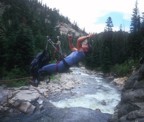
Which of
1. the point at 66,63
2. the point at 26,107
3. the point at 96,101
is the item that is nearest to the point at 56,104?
the point at 26,107

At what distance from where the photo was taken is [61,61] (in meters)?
11.3

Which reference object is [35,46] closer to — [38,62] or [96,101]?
[96,101]

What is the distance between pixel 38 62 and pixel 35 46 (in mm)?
27701

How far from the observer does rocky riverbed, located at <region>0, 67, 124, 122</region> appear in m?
23.7

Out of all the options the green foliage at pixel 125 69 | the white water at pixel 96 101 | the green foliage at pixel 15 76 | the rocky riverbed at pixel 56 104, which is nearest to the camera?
the rocky riverbed at pixel 56 104

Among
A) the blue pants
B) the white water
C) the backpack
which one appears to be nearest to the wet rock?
the white water

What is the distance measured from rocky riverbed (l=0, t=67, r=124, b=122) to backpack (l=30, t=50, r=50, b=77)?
482 inches

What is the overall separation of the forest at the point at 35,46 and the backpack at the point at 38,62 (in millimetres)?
4509

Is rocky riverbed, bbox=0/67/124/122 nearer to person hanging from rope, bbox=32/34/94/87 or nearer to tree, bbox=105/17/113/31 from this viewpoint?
person hanging from rope, bbox=32/34/94/87

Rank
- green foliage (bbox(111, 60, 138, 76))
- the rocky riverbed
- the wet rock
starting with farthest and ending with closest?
green foliage (bbox(111, 60, 138, 76)) → the wet rock → the rocky riverbed

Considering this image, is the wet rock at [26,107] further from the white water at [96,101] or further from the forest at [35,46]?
the forest at [35,46]

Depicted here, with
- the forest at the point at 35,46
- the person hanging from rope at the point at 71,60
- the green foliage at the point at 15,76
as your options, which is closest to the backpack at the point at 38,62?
the person hanging from rope at the point at 71,60

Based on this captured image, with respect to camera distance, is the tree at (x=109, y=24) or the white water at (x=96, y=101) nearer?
the white water at (x=96, y=101)

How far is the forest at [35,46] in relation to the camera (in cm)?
3338
